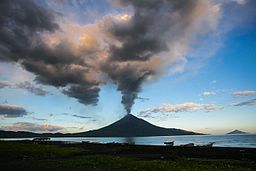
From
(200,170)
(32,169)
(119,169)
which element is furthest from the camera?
(32,169)

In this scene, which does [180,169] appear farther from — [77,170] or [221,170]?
[77,170]

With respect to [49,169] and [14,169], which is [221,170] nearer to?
[49,169]

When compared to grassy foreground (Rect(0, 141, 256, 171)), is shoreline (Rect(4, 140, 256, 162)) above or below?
above

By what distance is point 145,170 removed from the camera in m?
23.0

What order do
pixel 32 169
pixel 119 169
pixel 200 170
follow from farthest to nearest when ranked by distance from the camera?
pixel 32 169 → pixel 119 169 → pixel 200 170

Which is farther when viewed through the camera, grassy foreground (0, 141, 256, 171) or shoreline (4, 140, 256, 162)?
shoreline (4, 140, 256, 162)

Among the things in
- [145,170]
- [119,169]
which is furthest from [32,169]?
[145,170]

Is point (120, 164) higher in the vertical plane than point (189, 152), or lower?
lower

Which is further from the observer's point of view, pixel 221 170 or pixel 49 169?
pixel 49 169

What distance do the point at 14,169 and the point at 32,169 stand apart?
78.0 inches

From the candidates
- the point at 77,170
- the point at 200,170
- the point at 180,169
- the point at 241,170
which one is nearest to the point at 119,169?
the point at 77,170

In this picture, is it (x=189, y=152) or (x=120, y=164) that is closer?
(x=120, y=164)

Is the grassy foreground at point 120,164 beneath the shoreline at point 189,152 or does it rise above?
beneath

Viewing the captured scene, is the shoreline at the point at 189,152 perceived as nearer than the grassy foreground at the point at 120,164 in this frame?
No
